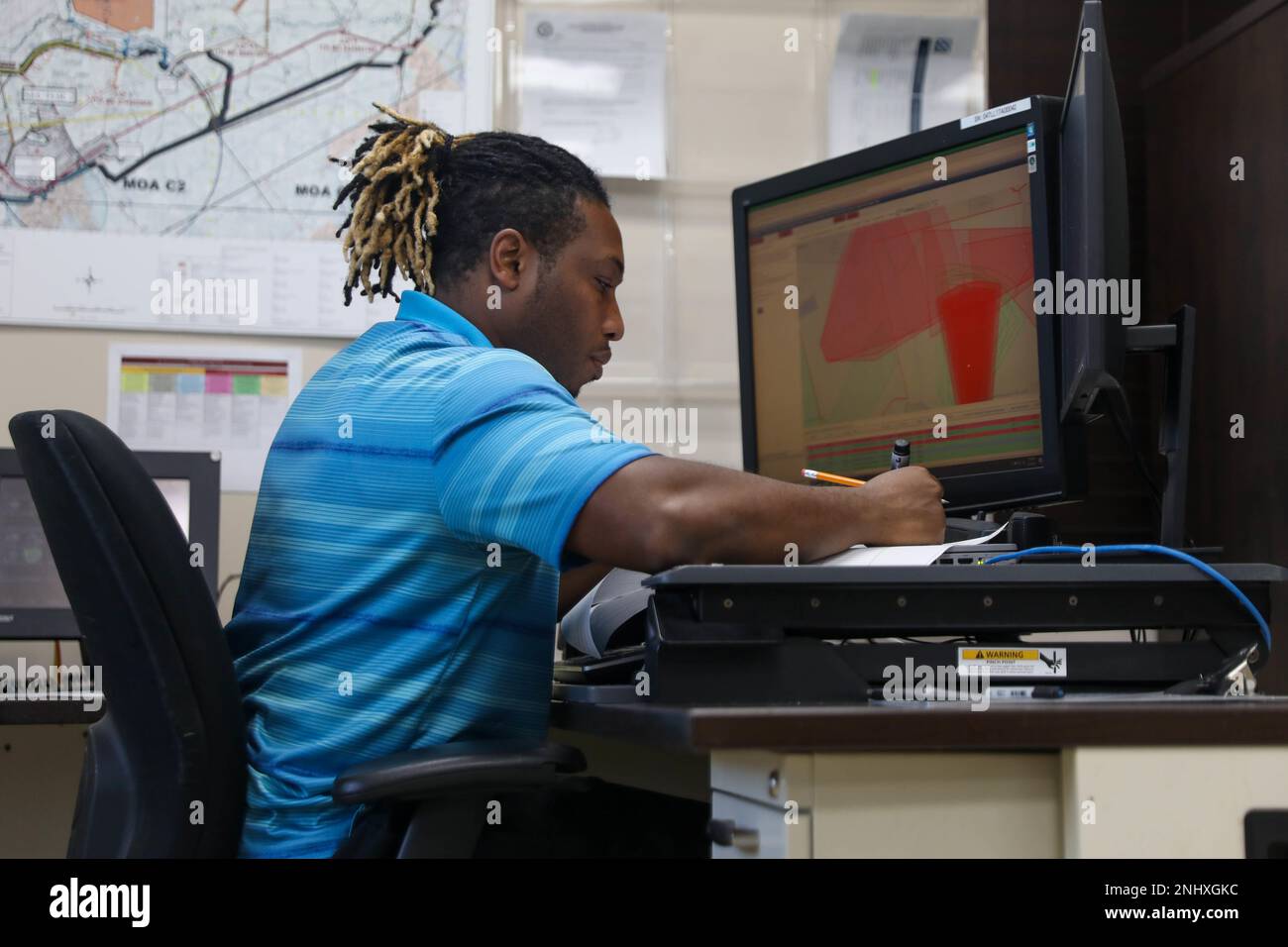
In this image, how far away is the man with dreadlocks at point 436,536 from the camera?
3.28 ft

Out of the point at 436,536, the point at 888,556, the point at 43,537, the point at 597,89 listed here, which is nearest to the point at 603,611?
the point at 436,536

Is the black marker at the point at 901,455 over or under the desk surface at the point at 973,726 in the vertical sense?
over

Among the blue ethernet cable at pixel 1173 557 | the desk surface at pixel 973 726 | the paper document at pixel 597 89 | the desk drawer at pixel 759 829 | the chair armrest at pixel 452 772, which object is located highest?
the paper document at pixel 597 89

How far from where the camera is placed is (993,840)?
2.68 feet

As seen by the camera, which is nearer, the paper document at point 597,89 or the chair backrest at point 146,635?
the chair backrest at point 146,635

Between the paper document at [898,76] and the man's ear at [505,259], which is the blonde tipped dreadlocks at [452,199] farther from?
the paper document at [898,76]

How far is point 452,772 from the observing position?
0.94m

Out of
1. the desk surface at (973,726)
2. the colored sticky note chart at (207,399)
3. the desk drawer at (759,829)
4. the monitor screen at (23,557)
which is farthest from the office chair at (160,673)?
the colored sticky note chart at (207,399)

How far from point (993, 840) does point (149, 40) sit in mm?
1886

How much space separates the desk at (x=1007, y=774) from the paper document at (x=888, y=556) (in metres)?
0.18

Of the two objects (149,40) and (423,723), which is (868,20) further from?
(423,723)

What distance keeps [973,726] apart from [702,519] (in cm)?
28

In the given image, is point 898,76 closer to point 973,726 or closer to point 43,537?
point 43,537

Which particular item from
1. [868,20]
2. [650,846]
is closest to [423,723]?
[650,846]
